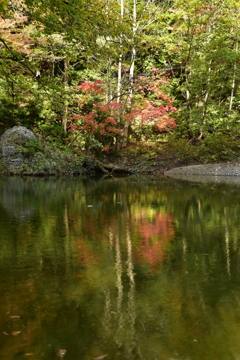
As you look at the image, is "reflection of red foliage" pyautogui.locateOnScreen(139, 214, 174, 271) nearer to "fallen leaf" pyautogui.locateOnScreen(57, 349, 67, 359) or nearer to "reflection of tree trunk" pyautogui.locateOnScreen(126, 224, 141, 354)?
"reflection of tree trunk" pyautogui.locateOnScreen(126, 224, 141, 354)

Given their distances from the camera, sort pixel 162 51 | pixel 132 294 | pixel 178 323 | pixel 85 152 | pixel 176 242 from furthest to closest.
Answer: pixel 162 51, pixel 85 152, pixel 176 242, pixel 132 294, pixel 178 323

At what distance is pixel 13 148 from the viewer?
587 inches

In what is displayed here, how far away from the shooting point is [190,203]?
24.5 feet

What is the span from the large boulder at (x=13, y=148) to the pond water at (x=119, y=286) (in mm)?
9488

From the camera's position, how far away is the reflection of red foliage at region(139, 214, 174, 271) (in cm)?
367

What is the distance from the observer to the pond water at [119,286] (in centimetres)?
202

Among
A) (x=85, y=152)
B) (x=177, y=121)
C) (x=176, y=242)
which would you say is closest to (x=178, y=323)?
(x=176, y=242)

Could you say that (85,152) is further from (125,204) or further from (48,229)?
(48,229)

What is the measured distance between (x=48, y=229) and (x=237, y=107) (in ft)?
53.7

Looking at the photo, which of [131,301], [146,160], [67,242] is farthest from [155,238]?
[146,160]

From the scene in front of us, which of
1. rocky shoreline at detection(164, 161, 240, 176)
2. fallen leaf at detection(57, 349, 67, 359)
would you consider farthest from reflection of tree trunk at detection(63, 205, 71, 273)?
rocky shoreline at detection(164, 161, 240, 176)

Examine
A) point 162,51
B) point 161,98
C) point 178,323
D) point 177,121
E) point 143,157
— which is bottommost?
point 178,323

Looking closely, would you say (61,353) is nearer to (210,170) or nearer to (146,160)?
(210,170)

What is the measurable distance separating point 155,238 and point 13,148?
11891mm
